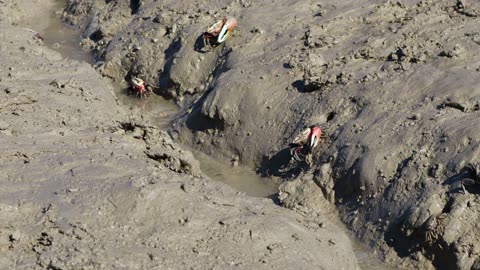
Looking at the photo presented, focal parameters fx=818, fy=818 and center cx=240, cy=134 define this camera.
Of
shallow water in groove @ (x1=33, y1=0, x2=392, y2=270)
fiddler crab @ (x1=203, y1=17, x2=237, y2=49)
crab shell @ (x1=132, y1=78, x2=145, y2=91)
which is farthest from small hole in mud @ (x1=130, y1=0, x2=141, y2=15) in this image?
fiddler crab @ (x1=203, y1=17, x2=237, y2=49)

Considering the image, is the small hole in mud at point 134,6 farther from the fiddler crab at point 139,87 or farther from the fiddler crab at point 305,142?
the fiddler crab at point 305,142

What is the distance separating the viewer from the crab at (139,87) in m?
12.7

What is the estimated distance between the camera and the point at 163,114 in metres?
12.4

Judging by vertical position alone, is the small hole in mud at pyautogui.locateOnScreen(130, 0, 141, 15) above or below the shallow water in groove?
above

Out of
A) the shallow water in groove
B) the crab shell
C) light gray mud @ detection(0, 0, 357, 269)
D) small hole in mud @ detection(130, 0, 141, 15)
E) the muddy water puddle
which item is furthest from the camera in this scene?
small hole in mud @ detection(130, 0, 141, 15)

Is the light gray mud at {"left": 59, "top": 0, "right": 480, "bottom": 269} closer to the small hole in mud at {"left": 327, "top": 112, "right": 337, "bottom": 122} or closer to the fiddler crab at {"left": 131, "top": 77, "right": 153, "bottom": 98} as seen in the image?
the small hole in mud at {"left": 327, "top": 112, "right": 337, "bottom": 122}

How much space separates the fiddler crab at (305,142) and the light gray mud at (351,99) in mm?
160

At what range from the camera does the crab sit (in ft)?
41.5

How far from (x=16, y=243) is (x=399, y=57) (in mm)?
5409

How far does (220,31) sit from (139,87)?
66.2 inches

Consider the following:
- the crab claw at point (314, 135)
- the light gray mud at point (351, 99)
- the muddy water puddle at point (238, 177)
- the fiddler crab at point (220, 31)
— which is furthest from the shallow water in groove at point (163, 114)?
the fiddler crab at point (220, 31)

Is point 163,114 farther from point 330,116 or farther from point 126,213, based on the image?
point 126,213

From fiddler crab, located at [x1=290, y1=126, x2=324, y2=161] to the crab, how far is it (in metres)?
3.56

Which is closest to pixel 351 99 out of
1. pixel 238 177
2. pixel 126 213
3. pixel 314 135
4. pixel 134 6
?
pixel 314 135
